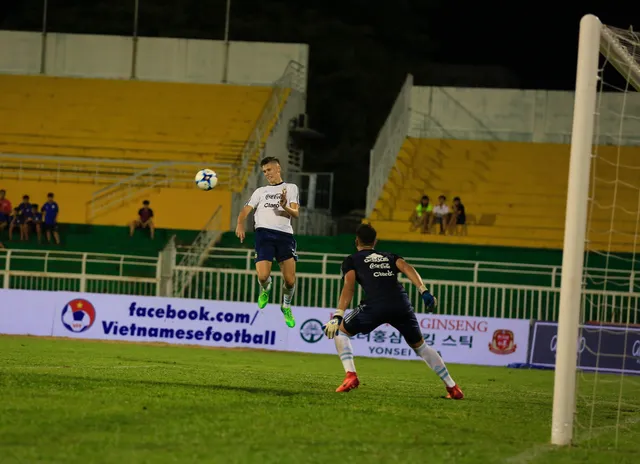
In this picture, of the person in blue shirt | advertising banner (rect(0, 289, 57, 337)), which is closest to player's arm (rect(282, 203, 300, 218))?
advertising banner (rect(0, 289, 57, 337))

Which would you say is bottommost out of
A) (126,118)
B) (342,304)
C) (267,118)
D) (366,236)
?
(342,304)

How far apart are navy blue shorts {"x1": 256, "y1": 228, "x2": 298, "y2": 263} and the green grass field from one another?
1627 millimetres

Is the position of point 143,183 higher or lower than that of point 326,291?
higher

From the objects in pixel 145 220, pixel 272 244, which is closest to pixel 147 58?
pixel 145 220

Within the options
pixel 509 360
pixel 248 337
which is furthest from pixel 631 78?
pixel 248 337

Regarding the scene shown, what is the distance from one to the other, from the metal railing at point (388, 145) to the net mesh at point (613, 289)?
6111 millimetres

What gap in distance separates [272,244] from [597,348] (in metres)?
7.90

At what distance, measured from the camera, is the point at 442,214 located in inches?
1220

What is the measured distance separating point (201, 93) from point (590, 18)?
29.9 metres

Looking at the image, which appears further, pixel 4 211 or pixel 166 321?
pixel 4 211

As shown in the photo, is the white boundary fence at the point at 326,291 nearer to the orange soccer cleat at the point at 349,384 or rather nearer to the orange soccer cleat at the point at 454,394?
the orange soccer cleat at the point at 454,394

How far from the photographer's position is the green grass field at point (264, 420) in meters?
7.94

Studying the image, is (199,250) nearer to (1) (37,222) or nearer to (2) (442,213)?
(1) (37,222)

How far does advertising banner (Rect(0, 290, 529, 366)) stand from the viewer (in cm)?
2234
